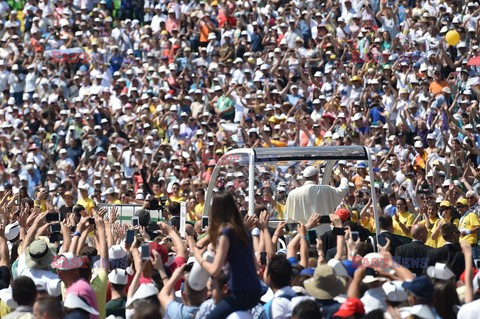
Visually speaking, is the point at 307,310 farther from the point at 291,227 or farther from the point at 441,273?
the point at 291,227

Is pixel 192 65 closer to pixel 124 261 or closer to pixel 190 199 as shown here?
pixel 190 199

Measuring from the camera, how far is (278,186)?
15000 mm

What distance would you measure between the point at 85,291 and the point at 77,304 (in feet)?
1.21

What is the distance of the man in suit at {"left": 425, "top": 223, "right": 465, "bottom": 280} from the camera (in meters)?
11.1

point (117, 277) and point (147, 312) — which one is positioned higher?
point (147, 312)

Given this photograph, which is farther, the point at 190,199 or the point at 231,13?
the point at 231,13

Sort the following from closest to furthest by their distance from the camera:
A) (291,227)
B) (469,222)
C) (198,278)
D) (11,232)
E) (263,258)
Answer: (198,278)
(263,258)
(11,232)
(291,227)
(469,222)

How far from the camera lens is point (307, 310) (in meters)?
7.63

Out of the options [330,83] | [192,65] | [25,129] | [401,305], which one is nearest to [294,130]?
[330,83]

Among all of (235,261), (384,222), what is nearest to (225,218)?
(235,261)

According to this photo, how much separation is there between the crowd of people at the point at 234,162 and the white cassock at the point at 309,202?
33mm

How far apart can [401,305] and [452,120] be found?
458 inches

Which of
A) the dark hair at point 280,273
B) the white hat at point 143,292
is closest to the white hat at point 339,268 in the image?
the dark hair at point 280,273

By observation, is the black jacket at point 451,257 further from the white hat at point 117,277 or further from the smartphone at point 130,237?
the white hat at point 117,277
